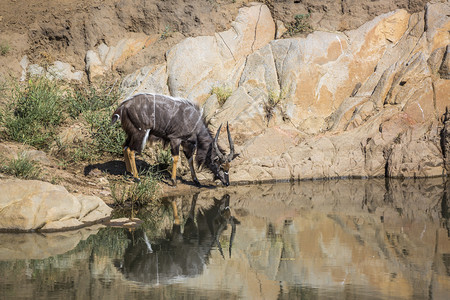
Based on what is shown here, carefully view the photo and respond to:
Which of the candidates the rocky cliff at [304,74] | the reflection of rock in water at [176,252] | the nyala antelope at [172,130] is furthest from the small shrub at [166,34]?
the reflection of rock in water at [176,252]

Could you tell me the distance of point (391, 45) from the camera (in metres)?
14.1

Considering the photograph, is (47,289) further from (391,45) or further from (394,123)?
(391,45)

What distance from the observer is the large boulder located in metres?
7.30

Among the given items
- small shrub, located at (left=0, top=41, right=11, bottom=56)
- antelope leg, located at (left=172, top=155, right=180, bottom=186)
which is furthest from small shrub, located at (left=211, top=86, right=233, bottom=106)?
small shrub, located at (left=0, top=41, right=11, bottom=56)

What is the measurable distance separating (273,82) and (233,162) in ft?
9.62

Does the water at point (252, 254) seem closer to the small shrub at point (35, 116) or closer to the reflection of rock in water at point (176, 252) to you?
the reflection of rock in water at point (176, 252)

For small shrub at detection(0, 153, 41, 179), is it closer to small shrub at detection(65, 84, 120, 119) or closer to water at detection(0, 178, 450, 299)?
water at detection(0, 178, 450, 299)

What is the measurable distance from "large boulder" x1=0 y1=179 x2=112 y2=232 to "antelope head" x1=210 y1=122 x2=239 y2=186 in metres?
3.95

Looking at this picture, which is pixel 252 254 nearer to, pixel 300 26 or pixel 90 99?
pixel 90 99

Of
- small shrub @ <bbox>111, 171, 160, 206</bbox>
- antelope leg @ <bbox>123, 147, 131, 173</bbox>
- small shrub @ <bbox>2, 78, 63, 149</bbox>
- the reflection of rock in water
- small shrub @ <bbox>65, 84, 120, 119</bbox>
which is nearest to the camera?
the reflection of rock in water

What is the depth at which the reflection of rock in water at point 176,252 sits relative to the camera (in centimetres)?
576

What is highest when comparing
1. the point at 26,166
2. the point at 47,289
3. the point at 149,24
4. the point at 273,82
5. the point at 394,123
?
the point at 149,24

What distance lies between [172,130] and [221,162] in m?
1.15

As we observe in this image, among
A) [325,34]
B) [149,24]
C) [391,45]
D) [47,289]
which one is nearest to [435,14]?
[391,45]
